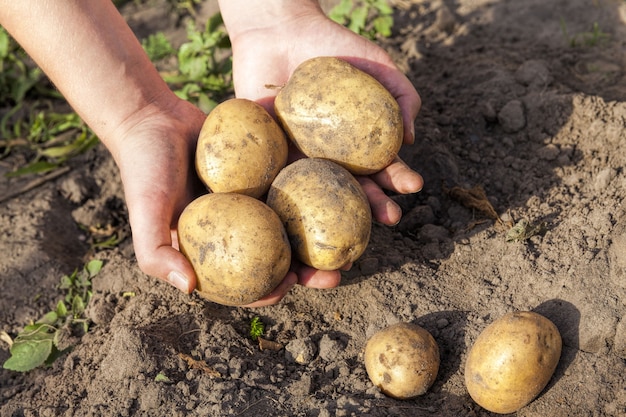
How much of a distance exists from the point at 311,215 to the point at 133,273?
1181 mm

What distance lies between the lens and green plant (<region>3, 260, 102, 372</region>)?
3.13 m

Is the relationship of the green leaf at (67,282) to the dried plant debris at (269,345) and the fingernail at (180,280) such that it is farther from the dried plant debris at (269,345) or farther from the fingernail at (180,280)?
the dried plant debris at (269,345)

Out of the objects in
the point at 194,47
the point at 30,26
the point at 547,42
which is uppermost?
the point at 30,26

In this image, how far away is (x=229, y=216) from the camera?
8.74 feet

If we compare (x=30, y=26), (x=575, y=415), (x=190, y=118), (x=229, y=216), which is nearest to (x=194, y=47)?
(x=190, y=118)

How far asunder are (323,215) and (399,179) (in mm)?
535

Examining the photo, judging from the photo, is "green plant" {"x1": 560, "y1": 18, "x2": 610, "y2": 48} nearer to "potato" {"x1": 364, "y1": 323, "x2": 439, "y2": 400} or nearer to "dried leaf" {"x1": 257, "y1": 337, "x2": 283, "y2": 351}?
"potato" {"x1": 364, "y1": 323, "x2": 439, "y2": 400}

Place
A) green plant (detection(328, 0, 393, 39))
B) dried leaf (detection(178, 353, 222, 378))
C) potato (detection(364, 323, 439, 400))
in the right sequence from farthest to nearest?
green plant (detection(328, 0, 393, 39)) < dried leaf (detection(178, 353, 222, 378)) < potato (detection(364, 323, 439, 400))

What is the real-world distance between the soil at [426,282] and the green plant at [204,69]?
0.76 metres

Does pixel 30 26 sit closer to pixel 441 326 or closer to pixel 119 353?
pixel 119 353

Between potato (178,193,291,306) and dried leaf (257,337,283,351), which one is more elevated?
potato (178,193,291,306)

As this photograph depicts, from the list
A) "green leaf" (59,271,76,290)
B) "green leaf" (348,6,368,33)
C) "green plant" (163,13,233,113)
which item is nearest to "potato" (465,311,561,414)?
"green leaf" (59,271,76,290)

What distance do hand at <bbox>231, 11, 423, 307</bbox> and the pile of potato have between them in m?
0.15

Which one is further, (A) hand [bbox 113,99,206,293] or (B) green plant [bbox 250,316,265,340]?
(B) green plant [bbox 250,316,265,340]
